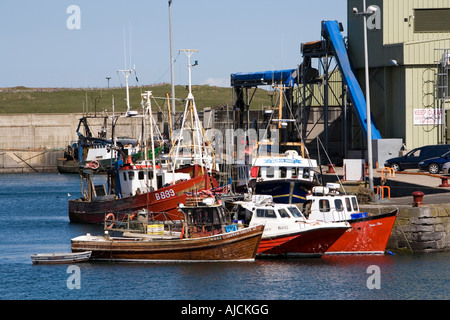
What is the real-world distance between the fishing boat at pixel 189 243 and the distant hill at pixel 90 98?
106979 millimetres

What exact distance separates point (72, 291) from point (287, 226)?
8.95 meters

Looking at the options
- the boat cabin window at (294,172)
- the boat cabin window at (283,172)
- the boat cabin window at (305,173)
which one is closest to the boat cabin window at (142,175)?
the boat cabin window at (283,172)

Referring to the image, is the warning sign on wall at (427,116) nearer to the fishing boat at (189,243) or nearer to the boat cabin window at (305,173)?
the boat cabin window at (305,173)

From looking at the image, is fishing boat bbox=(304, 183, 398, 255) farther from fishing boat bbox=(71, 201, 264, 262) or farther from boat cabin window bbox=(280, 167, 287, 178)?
boat cabin window bbox=(280, 167, 287, 178)

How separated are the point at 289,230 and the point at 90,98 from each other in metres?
134

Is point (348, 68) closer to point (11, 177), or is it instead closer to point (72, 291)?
point (72, 291)

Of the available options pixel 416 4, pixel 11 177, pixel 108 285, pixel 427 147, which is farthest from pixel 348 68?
pixel 11 177

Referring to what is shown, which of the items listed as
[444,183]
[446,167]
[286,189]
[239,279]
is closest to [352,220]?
[286,189]

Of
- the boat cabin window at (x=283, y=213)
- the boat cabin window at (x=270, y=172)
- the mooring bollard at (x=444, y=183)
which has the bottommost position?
the boat cabin window at (x=283, y=213)

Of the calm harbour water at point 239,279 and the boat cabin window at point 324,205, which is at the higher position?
the boat cabin window at point 324,205

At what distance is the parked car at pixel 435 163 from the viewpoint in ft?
169

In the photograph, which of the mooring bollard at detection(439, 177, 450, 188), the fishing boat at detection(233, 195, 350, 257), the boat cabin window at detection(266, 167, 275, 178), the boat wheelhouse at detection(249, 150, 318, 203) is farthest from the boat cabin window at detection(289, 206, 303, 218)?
the mooring bollard at detection(439, 177, 450, 188)

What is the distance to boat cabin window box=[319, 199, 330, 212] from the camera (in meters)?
36.2
